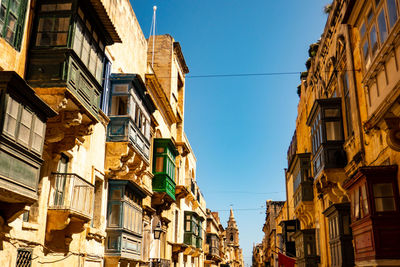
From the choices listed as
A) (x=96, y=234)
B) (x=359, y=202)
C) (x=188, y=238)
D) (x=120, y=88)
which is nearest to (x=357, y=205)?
(x=359, y=202)

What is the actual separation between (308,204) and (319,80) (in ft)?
21.7

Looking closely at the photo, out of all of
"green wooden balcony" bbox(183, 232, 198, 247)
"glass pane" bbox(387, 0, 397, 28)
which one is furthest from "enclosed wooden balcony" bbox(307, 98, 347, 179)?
"green wooden balcony" bbox(183, 232, 198, 247)

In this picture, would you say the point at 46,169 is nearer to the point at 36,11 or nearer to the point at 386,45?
the point at 36,11

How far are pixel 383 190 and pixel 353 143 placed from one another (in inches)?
158

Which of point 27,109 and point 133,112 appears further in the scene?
point 133,112

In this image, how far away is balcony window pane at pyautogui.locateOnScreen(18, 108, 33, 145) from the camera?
352 inches

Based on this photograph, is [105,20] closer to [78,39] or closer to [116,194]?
[78,39]

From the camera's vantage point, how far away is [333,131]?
17281 mm

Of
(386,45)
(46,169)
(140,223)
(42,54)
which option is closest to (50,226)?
(46,169)

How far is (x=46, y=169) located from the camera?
1174 centimetres

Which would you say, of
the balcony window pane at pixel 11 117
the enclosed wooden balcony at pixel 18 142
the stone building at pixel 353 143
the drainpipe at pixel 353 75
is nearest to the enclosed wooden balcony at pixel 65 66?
the enclosed wooden balcony at pixel 18 142

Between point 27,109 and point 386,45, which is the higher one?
point 386,45

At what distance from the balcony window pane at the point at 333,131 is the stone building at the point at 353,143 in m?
0.04

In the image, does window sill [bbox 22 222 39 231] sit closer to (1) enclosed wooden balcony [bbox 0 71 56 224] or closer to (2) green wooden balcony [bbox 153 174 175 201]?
(1) enclosed wooden balcony [bbox 0 71 56 224]
